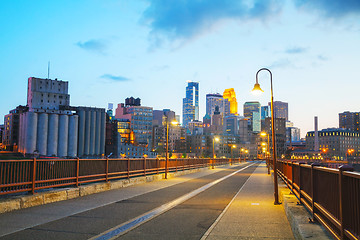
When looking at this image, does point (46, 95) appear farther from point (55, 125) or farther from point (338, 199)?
point (338, 199)

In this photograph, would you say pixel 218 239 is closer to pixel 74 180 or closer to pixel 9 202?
pixel 9 202

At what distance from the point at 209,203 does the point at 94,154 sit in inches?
6403

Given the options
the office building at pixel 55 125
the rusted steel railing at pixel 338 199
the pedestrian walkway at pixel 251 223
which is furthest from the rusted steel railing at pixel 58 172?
the office building at pixel 55 125

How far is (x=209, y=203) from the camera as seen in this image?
535 inches

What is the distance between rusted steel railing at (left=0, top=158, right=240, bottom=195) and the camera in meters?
11.5

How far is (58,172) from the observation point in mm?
14469

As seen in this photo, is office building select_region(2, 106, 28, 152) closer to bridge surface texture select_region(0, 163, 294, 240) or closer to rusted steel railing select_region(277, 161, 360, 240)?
bridge surface texture select_region(0, 163, 294, 240)

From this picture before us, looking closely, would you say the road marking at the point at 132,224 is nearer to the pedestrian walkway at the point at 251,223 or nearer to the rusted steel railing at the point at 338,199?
the pedestrian walkway at the point at 251,223

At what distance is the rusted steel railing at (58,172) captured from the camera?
453 inches

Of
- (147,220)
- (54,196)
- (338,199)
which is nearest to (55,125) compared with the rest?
(54,196)

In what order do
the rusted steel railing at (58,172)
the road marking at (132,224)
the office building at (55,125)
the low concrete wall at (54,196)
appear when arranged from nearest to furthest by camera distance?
the road marking at (132,224), the low concrete wall at (54,196), the rusted steel railing at (58,172), the office building at (55,125)

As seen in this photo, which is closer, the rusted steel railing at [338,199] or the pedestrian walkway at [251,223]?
the rusted steel railing at [338,199]

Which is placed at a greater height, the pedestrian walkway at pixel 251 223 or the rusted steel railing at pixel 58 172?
the rusted steel railing at pixel 58 172

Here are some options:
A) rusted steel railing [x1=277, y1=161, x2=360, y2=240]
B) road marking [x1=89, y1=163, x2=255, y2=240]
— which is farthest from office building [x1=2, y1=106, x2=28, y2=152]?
rusted steel railing [x1=277, y1=161, x2=360, y2=240]
